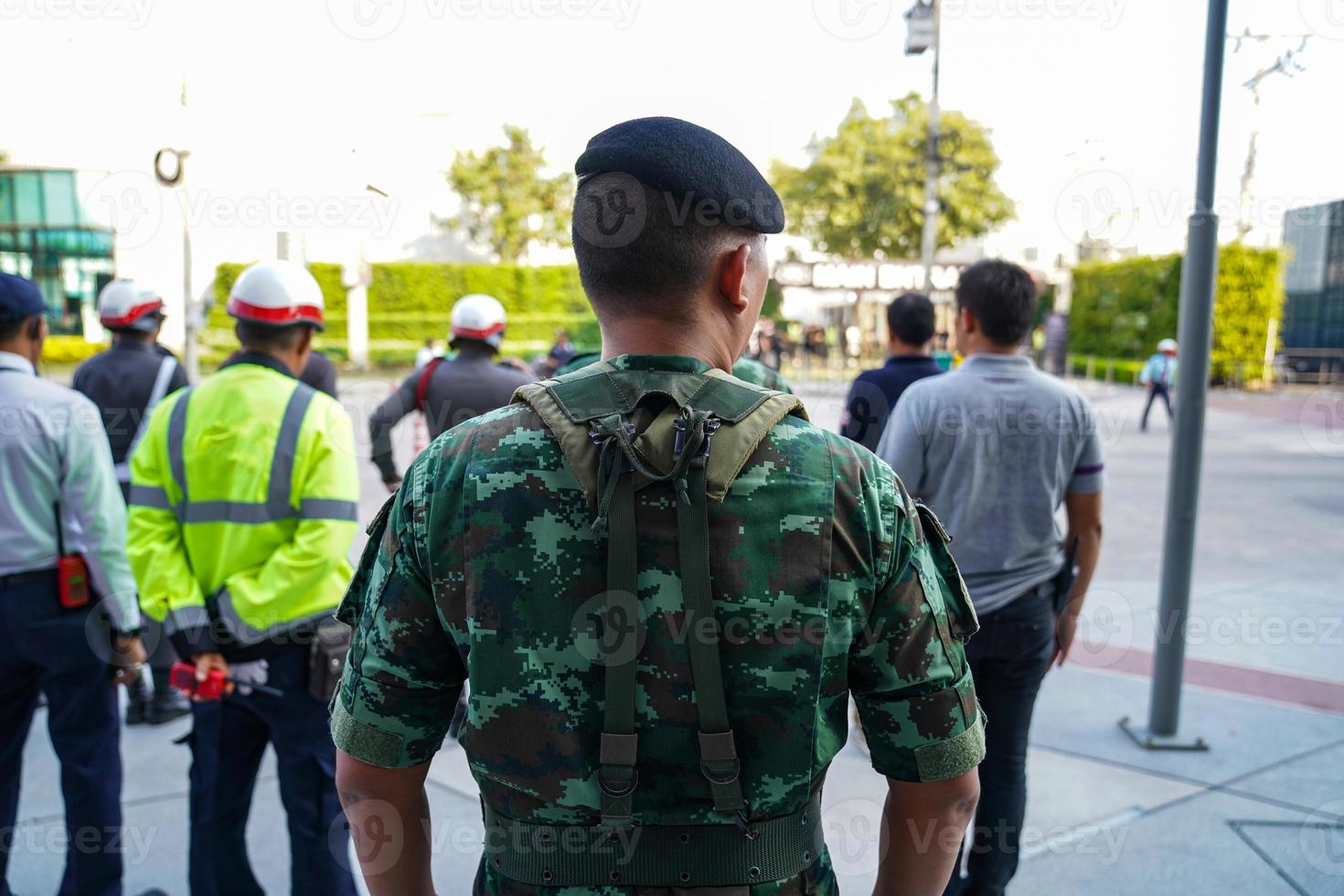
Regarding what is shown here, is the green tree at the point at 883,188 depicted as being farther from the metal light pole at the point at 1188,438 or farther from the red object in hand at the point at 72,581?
the red object in hand at the point at 72,581

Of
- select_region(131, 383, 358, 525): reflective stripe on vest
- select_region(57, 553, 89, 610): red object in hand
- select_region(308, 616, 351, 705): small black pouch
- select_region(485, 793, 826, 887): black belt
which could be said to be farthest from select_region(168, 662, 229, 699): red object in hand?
select_region(485, 793, 826, 887): black belt

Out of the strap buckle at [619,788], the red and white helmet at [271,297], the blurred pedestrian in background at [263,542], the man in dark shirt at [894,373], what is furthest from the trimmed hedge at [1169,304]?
the strap buckle at [619,788]

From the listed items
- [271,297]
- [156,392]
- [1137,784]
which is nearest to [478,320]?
[156,392]

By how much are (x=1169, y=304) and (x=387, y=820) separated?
1177 inches

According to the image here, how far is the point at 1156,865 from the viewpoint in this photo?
3.31 meters

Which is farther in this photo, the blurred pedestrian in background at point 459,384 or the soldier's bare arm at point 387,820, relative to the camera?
the blurred pedestrian in background at point 459,384

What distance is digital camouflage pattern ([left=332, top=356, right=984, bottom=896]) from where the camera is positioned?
1219 millimetres

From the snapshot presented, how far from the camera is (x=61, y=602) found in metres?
2.87

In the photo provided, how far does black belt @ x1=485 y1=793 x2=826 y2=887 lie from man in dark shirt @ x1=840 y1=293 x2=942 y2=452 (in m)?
2.68

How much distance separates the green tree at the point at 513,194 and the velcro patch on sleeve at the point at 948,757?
3453 centimetres

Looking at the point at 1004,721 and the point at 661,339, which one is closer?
the point at 661,339

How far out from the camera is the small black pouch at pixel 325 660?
263 cm

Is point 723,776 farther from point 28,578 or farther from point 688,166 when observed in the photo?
point 28,578

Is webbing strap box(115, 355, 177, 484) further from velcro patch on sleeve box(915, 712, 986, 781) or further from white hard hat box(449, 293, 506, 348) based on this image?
velcro patch on sleeve box(915, 712, 986, 781)
